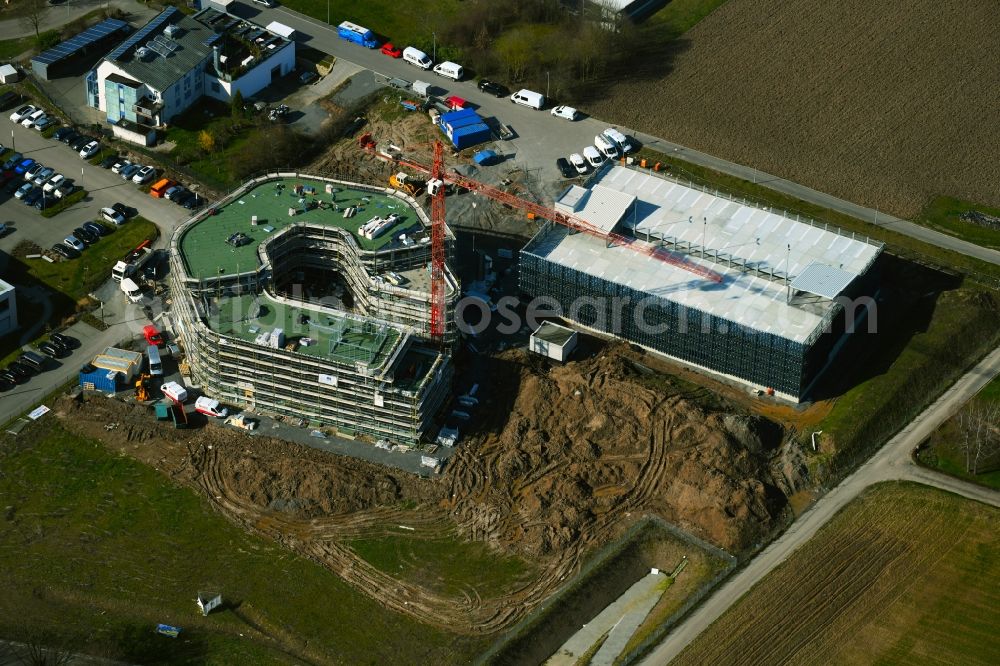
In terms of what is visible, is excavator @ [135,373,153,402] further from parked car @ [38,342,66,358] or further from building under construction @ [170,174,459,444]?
parked car @ [38,342,66,358]

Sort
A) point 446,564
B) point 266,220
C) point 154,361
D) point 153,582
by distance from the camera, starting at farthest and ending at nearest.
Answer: point 266,220
point 154,361
point 446,564
point 153,582

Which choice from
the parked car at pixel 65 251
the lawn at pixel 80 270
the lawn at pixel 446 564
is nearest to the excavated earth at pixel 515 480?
the lawn at pixel 446 564

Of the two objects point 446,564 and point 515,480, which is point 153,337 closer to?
point 515,480

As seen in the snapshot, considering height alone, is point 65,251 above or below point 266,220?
below

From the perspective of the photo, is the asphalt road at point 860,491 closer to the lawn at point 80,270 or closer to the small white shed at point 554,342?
the small white shed at point 554,342

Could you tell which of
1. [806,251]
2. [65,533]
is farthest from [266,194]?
[806,251]

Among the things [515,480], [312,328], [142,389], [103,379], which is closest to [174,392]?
[142,389]

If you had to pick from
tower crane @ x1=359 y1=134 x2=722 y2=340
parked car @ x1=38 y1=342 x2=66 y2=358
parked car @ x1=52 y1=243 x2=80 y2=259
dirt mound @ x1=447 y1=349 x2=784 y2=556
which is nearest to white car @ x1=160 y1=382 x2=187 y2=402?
parked car @ x1=38 y1=342 x2=66 y2=358

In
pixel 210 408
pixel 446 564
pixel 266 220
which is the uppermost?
pixel 266 220
